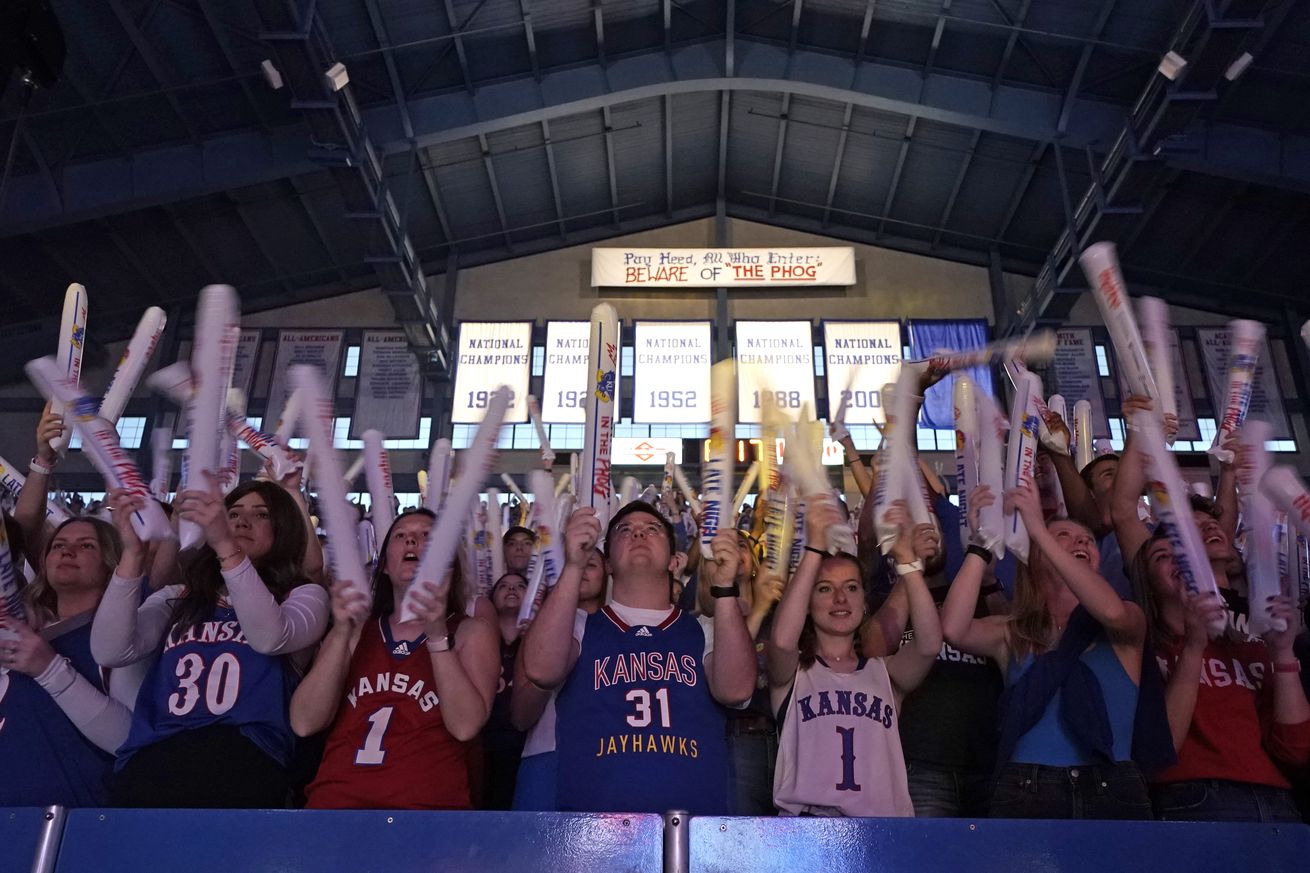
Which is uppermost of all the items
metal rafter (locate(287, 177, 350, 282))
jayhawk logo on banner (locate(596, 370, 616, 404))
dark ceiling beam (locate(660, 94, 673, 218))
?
dark ceiling beam (locate(660, 94, 673, 218))

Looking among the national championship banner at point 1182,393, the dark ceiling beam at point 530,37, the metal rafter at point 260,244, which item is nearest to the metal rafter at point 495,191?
the dark ceiling beam at point 530,37

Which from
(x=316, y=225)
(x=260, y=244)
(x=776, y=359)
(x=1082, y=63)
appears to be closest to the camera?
(x=1082, y=63)

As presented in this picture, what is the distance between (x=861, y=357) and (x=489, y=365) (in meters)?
5.90

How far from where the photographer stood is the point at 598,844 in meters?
1.76

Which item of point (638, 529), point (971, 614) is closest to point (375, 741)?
point (638, 529)

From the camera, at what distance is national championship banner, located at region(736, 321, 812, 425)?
1458cm

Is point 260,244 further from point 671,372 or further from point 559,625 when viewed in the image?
point 559,625

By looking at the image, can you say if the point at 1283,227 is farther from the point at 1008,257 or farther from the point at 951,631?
the point at 951,631

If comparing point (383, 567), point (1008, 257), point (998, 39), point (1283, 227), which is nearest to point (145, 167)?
point (998, 39)

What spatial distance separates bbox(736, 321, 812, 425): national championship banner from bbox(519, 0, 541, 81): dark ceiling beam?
16.1ft

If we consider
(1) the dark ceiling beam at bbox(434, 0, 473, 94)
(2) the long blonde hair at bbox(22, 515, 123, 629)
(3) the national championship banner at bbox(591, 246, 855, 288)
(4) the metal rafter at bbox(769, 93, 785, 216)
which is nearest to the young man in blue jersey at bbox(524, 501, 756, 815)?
(2) the long blonde hair at bbox(22, 515, 123, 629)

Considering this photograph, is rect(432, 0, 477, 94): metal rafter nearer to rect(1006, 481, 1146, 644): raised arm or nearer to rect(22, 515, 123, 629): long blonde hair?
rect(22, 515, 123, 629): long blonde hair

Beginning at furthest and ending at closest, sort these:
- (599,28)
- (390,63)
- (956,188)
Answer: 1. (956,188)
2. (599,28)
3. (390,63)

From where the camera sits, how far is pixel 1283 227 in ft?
48.8
